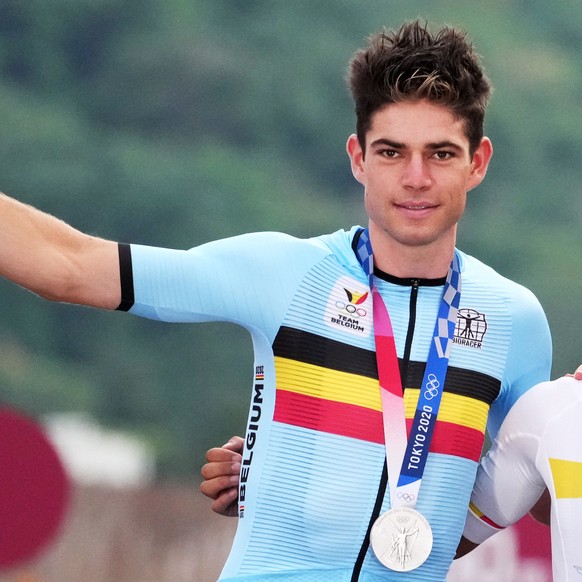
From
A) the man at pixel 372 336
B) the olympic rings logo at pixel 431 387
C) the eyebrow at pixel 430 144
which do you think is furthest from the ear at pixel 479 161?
the olympic rings logo at pixel 431 387

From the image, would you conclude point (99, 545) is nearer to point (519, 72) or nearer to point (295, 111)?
point (295, 111)

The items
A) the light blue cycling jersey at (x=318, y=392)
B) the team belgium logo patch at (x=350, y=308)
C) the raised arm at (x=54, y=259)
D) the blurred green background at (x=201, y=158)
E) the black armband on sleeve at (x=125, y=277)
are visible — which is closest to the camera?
the raised arm at (x=54, y=259)

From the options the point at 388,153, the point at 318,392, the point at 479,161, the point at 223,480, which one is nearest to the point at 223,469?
the point at 223,480

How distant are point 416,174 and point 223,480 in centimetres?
85

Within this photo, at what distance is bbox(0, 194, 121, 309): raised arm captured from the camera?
221cm

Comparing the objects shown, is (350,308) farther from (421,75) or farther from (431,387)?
(421,75)

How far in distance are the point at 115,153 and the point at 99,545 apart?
207 centimetres

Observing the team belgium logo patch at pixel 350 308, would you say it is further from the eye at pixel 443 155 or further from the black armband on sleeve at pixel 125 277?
the black armband on sleeve at pixel 125 277

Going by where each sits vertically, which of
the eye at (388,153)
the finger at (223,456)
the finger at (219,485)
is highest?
the eye at (388,153)

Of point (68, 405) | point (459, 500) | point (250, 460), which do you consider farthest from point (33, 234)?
point (68, 405)

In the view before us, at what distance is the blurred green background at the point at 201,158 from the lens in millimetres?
5965

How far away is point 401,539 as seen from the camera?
249 centimetres

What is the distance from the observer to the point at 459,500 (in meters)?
2.63

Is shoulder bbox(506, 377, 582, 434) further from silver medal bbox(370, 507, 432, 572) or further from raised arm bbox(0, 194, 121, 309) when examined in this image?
raised arm bbox(0, 194, 121, 309)
